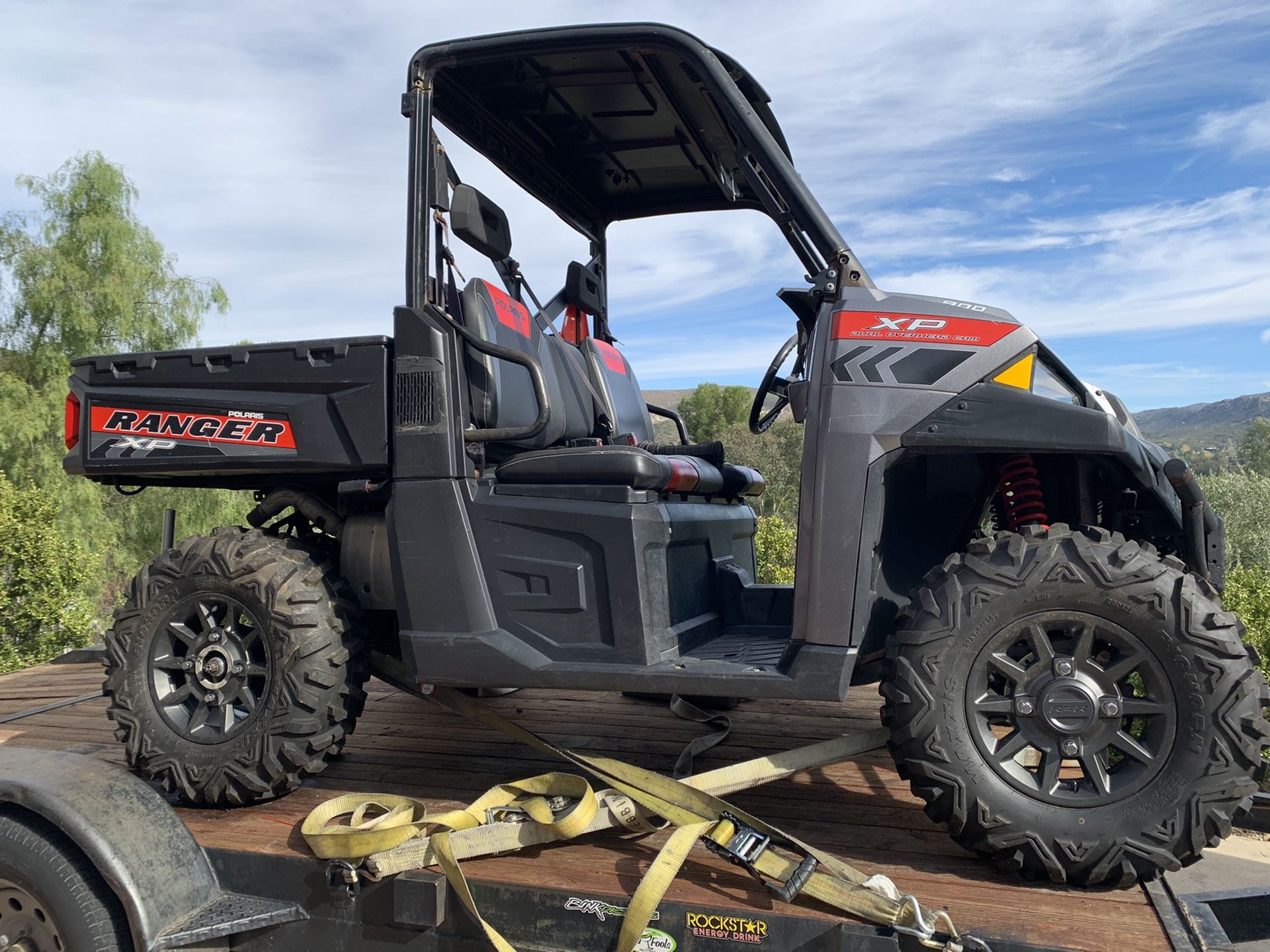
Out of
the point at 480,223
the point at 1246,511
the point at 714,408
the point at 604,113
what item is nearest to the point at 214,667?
the point at 480,223

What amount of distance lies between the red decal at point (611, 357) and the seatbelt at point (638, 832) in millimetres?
2097

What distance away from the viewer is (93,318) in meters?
22.2

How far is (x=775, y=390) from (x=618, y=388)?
4.33ft

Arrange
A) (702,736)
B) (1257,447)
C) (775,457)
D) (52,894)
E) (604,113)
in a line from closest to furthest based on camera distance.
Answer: (52,894) → (702,736) → (604,113) → (775,457) → (1257,447)

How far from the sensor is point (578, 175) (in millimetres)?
4508

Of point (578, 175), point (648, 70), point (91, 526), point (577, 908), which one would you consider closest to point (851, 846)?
point (577, 908)

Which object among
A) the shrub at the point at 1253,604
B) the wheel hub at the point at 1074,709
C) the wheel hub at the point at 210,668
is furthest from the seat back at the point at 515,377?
the shrub at the point at 1253,604

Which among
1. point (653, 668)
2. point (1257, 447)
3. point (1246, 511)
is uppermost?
point (1257, 447)

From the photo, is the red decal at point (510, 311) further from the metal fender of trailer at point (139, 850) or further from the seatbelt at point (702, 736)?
the metal fender of trailer at point (139, 850)

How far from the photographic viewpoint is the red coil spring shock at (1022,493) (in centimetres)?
287

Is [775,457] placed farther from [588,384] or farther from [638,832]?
[638,832]

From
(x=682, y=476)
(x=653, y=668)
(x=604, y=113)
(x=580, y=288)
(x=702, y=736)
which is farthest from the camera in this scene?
(x=580, y=288)

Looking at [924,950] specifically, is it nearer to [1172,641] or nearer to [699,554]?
[1172,641]

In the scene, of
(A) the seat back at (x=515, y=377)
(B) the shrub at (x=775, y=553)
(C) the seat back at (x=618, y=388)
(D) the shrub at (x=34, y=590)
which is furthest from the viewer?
(B) the shrub at (x=775, y=553)
